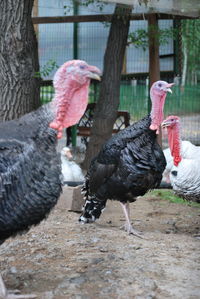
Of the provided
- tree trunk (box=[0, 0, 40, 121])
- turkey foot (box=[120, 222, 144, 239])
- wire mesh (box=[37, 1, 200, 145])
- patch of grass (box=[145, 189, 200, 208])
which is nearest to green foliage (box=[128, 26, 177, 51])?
wire mesh (box=[37, 1, 200, 145])

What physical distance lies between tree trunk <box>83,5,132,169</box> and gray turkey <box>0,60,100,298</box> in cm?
522

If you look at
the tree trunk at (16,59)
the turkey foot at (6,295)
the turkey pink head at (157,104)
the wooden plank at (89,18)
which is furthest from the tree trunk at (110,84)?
the turkey foot at (6,295)

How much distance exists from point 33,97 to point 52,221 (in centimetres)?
163

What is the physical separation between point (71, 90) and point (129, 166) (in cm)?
208

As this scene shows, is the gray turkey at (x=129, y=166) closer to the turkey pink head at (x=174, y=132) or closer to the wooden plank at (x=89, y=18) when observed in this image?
the turkey pink head at (x=174, y=132)

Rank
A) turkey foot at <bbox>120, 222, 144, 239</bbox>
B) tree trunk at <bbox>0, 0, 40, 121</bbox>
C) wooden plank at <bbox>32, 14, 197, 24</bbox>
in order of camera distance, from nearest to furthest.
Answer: turkey foot at <bbox>120, 222, 144, 239</bbox> < tree trunk at <bbox>0, 0, 40, 121</bbox> < wooden plank at <bbox>32, 14, 197, 24</bbox>

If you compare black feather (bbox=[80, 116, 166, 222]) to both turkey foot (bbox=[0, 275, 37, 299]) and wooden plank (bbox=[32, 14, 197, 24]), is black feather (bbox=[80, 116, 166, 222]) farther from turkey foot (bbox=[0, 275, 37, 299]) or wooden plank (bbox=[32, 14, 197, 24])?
wooden plank (bbox=[32, 14, 197, 24])

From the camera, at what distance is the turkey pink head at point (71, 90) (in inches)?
144

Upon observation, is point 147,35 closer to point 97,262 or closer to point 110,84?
point 110,84

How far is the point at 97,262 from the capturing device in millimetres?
4352

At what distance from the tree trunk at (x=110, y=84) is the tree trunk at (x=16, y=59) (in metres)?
2.80

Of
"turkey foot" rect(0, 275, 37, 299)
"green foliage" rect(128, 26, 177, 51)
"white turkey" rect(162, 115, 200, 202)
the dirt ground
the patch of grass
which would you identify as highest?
"green foliage" rect(128, 26, 177, 51)

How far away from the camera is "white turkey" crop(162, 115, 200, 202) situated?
6.16 metres

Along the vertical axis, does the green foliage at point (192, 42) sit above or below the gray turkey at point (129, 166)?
above
